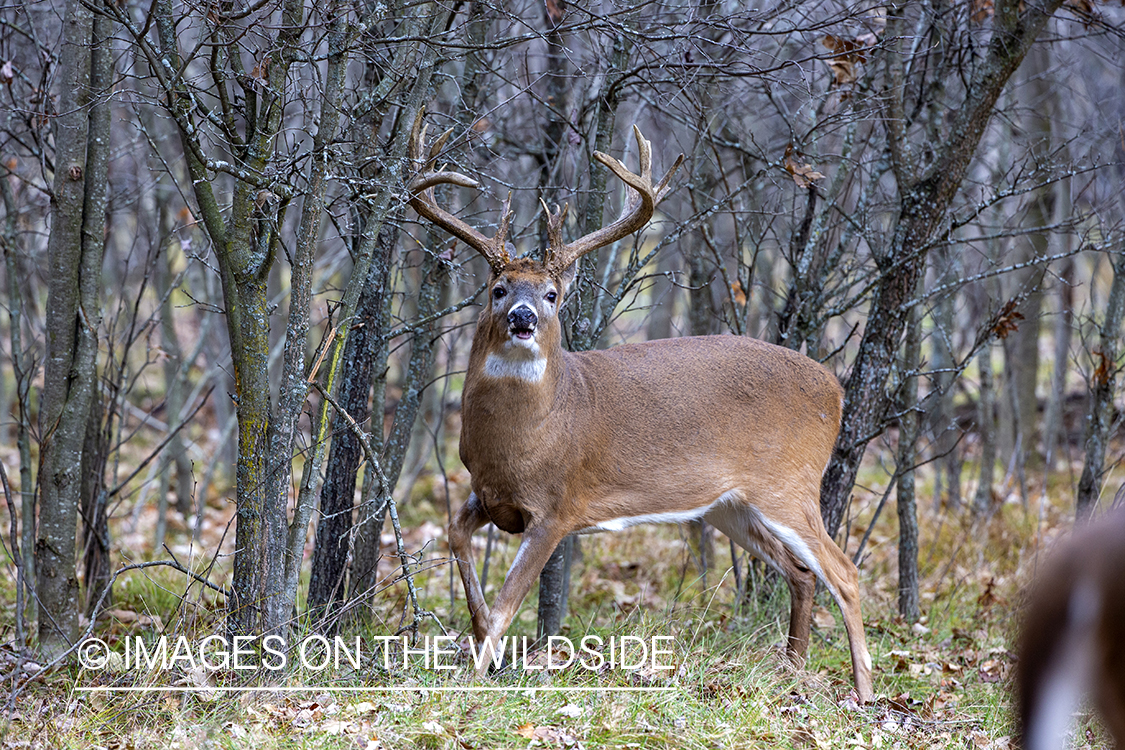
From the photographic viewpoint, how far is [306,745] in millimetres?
3613

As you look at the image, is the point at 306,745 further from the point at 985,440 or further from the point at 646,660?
the point at 985,440

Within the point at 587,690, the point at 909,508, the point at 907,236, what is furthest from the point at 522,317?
the point at 909,508

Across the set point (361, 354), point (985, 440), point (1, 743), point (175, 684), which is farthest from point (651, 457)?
point (985, 440)

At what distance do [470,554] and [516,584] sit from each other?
31 centimetres

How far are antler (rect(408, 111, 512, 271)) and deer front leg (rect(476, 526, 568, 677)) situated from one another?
1283 mm

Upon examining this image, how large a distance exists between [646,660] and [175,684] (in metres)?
2.10

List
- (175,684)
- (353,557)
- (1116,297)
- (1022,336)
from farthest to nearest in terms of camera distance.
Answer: (1022,336) → (1116,297) → (353,557) → (175,684)

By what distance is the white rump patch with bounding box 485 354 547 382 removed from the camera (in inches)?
189

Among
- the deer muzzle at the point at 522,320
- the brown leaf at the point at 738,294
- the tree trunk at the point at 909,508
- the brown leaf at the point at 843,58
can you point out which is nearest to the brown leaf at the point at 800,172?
the brown leaf at the point at 843,58

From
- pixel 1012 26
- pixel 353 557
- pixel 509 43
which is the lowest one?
pixel 353 557

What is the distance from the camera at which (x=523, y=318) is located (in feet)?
15.0

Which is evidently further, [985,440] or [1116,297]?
[985,440]

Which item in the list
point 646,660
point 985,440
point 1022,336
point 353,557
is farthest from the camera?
point 1022,336

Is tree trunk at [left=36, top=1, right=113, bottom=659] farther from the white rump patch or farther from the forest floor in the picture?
the white rump patch
